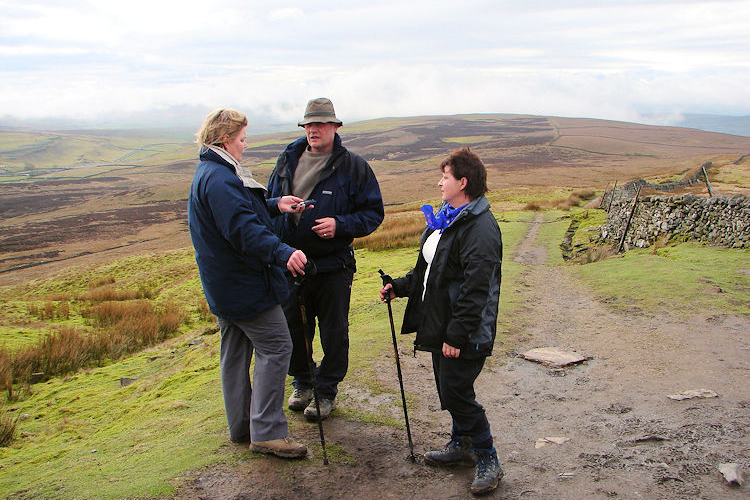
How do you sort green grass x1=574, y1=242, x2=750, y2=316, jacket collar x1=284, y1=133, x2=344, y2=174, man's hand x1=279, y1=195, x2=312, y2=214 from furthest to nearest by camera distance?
green grass x1=574, y1=242, x2=750, y2=316
jacket collar x1=284, y1=133, x2=344, y2=174
man's hand x1=279, y1=195, x2=312, y2=214

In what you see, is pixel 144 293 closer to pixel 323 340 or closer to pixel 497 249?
pixel 323 340

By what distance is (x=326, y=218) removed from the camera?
4266 millimetres

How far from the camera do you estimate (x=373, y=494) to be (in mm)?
3502

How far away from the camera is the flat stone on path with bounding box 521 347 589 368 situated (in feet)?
20.0

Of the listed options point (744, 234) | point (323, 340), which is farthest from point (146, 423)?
point (744, 234)

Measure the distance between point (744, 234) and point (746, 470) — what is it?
35.1 feet

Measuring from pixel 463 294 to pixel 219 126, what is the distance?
2013 mm

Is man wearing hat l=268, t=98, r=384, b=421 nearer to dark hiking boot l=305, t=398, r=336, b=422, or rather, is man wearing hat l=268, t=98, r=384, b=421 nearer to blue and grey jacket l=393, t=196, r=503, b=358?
dark hiking boot l=305, t=398, r=336, b=422

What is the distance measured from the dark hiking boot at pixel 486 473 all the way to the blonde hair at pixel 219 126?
2.81 metres

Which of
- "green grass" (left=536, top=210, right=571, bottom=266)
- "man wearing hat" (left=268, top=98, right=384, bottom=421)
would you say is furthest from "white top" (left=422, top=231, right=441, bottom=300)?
"green grass" (left=536, top=210, right=571, bottom=266)

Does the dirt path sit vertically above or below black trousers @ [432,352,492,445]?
below

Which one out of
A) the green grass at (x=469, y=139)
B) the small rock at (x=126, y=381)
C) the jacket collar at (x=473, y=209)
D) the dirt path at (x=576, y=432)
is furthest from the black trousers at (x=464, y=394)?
the green grass at (x=469, y=139)

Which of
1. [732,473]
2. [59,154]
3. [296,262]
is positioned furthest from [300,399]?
[59,154]

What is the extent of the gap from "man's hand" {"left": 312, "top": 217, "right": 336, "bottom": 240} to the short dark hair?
1157mm
